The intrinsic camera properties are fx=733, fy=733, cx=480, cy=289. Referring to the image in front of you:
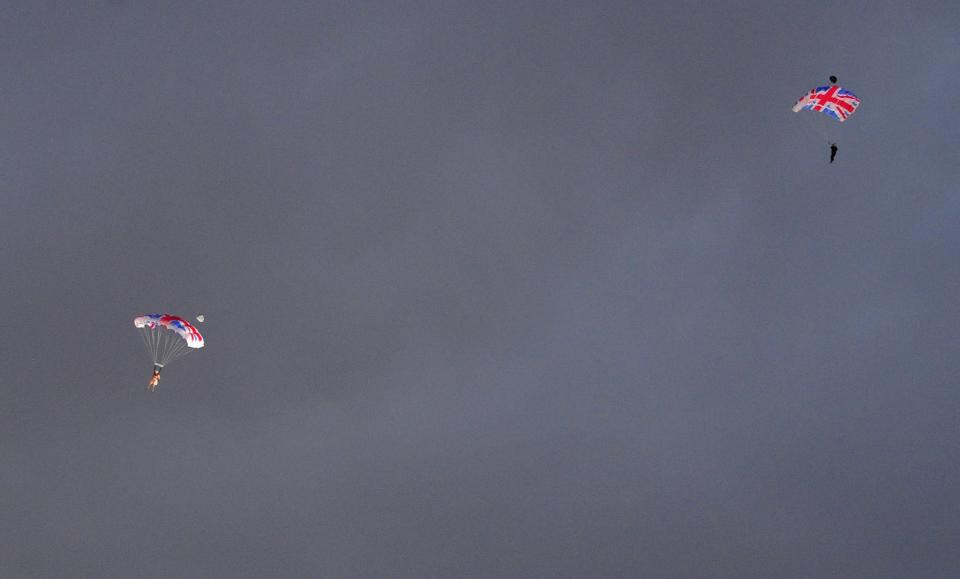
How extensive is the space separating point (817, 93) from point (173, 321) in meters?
51.7

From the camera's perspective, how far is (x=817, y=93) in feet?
185

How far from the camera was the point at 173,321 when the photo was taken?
54.3m
